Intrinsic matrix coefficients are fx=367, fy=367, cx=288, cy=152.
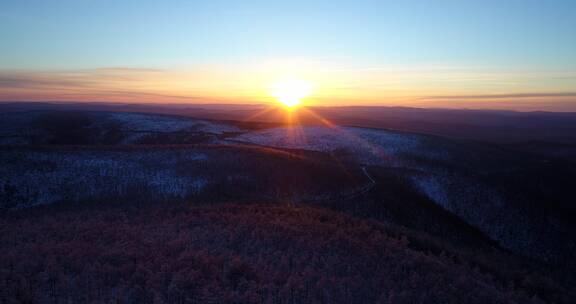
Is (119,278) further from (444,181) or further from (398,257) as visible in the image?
(444,181)

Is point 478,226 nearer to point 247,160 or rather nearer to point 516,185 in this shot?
point 516,185

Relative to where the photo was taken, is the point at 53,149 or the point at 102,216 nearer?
the point at 102,216

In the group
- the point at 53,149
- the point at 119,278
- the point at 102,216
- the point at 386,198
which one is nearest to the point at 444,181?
the point at 386,198

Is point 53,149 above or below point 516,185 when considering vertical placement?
above

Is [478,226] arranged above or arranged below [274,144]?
below

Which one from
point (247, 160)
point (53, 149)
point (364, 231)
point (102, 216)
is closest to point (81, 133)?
point (53, 149)

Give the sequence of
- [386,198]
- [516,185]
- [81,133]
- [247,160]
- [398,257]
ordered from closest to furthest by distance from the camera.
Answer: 1. [398,257]
2. [386,198]
3. [247,160]
4. [516,185]
5. [81,133]

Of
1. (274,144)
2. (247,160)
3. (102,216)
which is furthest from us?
(274,144)

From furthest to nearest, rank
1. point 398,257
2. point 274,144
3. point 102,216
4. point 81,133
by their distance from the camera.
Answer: point 81,133
point 274,144
point 102,216
point 398,257

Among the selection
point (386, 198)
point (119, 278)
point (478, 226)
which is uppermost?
point (119, 278)
